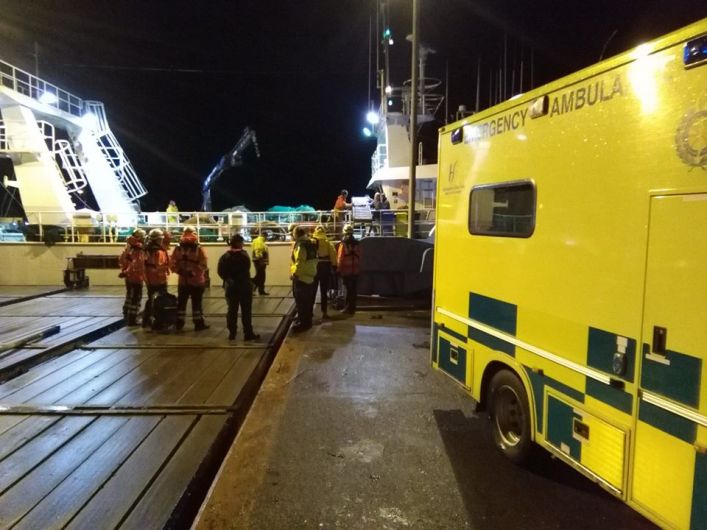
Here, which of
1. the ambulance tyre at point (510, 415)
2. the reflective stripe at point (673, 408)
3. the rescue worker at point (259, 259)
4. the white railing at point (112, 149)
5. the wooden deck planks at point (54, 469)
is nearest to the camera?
the reflective stripe at point (673, 408)

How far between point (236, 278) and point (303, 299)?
1453mm

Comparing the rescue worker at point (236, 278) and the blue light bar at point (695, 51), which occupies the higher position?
the blue light bar at point (695, 51)

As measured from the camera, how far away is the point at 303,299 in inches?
343

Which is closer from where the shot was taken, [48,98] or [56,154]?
[48,98]

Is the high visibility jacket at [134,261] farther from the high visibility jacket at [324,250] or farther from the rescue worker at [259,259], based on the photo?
the rescue worker at [259,259]

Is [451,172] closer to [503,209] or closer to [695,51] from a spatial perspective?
[503,209]

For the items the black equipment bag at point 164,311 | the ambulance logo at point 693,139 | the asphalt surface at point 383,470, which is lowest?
the asphalt surface at point 383,470

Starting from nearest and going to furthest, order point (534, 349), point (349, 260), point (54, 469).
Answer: point (534, 349) < point (54, 469) < point (349, 260)

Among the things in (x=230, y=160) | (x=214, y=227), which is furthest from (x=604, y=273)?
(x=230, y=160)

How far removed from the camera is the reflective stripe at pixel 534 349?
116 inches

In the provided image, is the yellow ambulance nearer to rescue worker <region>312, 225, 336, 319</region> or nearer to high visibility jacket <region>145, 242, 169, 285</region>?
rescue worker <region>312, 225, 336, 319</region>

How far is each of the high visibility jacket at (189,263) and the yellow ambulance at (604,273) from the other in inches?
212

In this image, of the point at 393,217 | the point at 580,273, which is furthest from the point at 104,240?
the point at 580,273

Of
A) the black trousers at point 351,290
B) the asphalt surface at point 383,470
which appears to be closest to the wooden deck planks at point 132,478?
the asphalt surface at point 383,470
